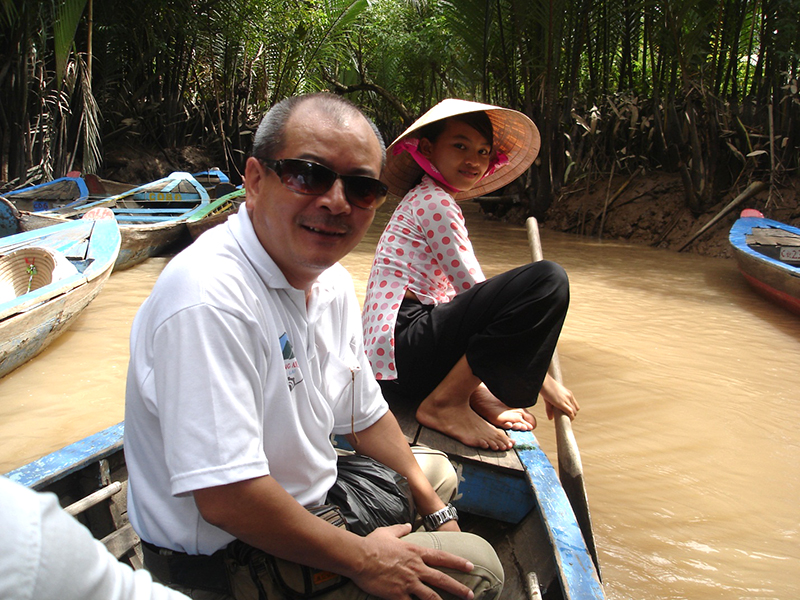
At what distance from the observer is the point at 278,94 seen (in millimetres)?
12188

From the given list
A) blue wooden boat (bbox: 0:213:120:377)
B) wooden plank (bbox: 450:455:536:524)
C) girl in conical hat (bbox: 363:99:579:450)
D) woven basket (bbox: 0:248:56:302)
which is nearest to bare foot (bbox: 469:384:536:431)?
girl in conical hat (bbox: 363:99:579:450)

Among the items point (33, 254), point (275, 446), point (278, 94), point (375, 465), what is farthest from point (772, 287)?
point (278, 94)

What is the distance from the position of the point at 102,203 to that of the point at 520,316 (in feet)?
20.1

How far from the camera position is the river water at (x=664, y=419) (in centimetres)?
205

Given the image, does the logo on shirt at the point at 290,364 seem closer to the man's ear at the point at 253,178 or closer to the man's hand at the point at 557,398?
the man's ear at the point at 253,178

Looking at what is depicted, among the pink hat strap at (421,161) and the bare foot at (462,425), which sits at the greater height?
the pink hat strap at (421,161)

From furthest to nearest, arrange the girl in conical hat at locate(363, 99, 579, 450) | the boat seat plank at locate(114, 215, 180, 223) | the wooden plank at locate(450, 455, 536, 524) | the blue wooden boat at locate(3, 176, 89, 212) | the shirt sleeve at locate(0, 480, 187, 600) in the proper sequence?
the blue wooden boat at locate(3, 176, 89, 212), the boat seat plank at locate(114, 215, 180, 223), the girl in conical hat at locate(363, 99, 579, 450), the wooden plank at locate(450, 455, 536, 524), the shirt sleeve at locate(0, 480, 187, 600)

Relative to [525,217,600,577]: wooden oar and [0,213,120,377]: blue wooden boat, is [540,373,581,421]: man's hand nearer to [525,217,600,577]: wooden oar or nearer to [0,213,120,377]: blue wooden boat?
[525,217,600,577]: wooden oar

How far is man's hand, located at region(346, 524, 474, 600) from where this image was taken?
3.37 feet

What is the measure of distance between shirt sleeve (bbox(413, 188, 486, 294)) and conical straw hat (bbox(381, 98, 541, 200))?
26cm

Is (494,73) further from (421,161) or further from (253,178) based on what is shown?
(253,178)

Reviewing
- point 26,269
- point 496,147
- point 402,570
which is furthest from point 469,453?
point 26,269

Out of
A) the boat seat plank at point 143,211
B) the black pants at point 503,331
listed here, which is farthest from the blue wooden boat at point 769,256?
the boat seat plank at point 143,211

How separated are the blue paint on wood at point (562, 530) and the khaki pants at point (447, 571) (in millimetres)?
160
